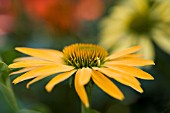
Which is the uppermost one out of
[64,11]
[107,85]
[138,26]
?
[64,11]

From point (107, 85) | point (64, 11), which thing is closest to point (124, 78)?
point (107, 85)

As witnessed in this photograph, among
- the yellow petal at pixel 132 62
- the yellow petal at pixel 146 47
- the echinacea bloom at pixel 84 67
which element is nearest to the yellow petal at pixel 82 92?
the echinacea bloom at pixel 84 67

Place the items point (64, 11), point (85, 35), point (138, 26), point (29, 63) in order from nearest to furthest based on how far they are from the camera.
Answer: point (29, 63), point (138, 26), point (85, 35), point (64, 11)

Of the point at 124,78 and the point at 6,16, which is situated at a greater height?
the point at 6,16

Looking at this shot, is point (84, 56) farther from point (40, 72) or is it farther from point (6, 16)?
point (6, 16)

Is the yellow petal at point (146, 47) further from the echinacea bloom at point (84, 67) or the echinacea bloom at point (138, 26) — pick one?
the echinacea bloom at point (84, 67)

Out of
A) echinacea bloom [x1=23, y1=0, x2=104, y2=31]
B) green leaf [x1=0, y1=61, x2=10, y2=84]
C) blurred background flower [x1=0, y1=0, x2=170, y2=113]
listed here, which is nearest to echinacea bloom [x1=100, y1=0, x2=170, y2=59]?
blurred background flower [x1=0, y1=0, x2=170, y2=113]

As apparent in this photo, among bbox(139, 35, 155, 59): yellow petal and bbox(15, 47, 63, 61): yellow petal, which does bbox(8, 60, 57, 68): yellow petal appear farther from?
bbox(139, 35, 155, 59): yellow petal
